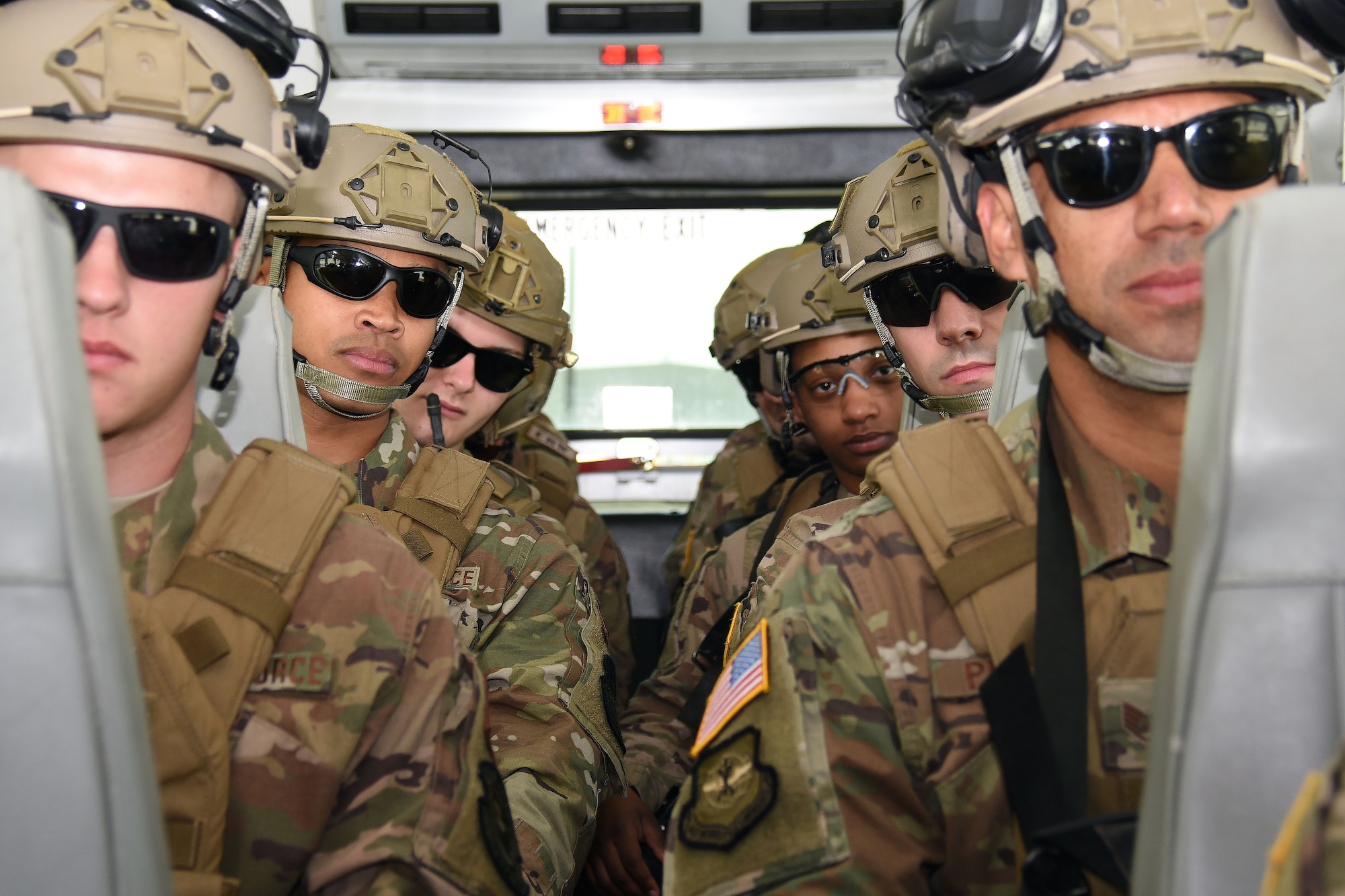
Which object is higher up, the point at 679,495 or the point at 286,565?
the point at 286,565

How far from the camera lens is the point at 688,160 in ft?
12.9

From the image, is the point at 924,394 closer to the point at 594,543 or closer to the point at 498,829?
the point at 498,829

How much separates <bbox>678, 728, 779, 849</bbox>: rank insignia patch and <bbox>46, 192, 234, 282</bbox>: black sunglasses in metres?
0.97

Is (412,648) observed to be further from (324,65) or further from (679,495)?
(679,495)

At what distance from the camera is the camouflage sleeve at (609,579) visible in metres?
3.88

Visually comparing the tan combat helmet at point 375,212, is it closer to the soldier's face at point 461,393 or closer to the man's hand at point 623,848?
the soldier's face at point 461,393

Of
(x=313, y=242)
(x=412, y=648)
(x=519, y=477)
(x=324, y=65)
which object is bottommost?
(x=519, y=477)

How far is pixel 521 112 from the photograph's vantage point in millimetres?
3850

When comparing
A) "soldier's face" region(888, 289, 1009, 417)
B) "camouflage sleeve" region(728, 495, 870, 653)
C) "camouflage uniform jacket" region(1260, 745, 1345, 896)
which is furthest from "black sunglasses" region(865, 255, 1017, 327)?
"camouflage uniform jacket" region(1260, 745, 1345, 896)

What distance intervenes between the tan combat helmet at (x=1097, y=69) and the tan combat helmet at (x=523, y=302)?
2014 mm

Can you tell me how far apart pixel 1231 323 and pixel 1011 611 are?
2.02 ft

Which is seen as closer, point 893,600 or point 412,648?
point 893,600

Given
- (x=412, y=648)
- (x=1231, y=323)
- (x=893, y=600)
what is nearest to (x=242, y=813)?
(x=412, y=648)

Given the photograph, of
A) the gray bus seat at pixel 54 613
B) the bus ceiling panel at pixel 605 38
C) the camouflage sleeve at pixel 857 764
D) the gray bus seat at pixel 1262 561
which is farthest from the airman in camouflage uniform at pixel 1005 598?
the bus ceiling panel at pixel 605 38
